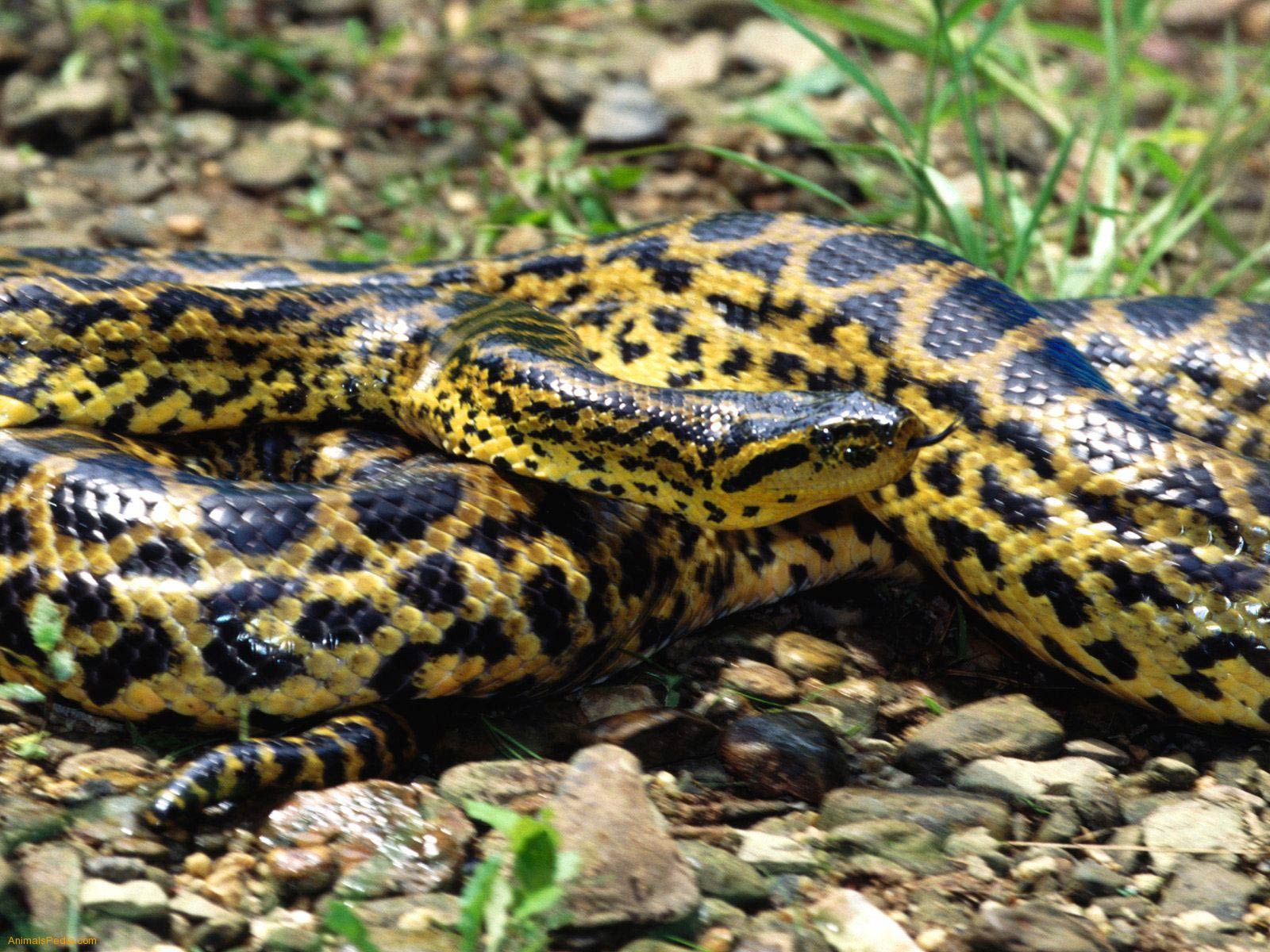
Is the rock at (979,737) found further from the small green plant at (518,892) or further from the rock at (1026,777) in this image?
the small green plant at (518,892)

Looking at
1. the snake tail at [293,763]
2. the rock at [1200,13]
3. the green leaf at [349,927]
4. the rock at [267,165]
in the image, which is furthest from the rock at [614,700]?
the rock at [1200,13]

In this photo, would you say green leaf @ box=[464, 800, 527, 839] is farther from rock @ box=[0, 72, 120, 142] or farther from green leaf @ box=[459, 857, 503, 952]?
rock @ box=[0, 72, 120, 142]

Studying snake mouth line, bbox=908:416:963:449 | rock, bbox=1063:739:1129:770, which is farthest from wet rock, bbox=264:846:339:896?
rock, bbox=1063:739:1129:770

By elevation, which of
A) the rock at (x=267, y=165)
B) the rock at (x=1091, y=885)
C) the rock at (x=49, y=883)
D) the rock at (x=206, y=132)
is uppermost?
the rock at (x=206, y=132)

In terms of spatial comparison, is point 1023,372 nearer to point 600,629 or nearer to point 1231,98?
point 600,629

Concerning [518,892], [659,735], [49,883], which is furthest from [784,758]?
[49,883]

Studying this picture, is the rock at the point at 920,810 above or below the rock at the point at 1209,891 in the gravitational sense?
above
